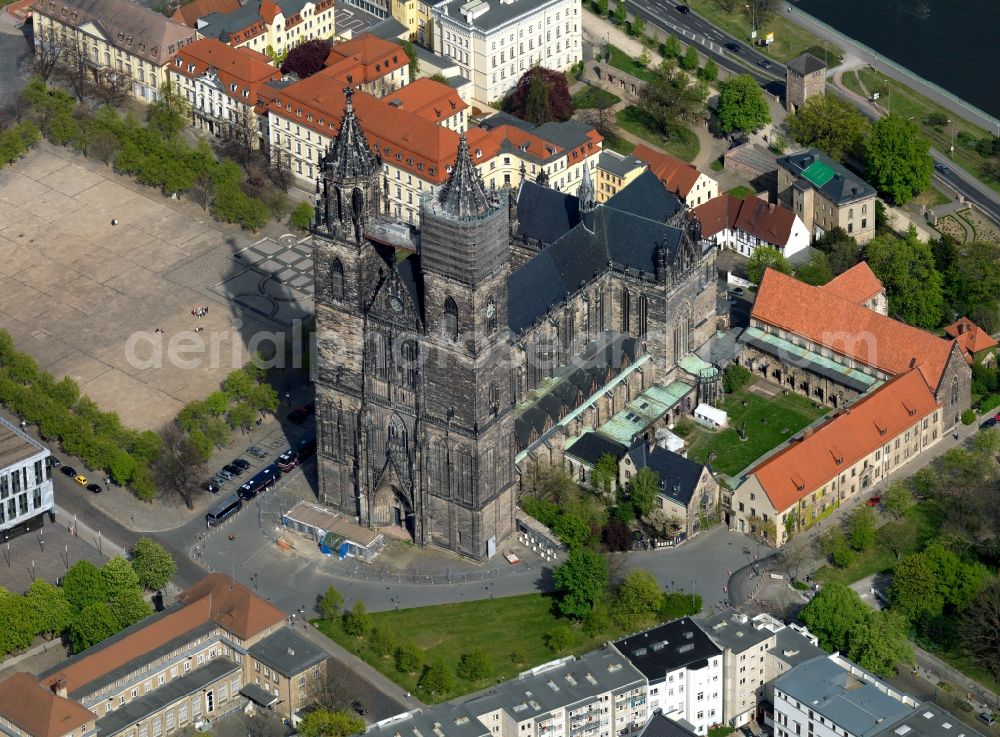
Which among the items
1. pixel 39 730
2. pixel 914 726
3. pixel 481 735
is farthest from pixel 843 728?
pixel 39 730

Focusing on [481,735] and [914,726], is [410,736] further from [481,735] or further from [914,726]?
[914,726]

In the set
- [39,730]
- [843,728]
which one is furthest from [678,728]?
[39,730]

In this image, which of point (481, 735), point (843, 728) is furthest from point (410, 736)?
point (843, 728)

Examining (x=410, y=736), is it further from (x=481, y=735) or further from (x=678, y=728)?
(x=678, y=728)

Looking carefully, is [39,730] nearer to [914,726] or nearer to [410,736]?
[410,736]

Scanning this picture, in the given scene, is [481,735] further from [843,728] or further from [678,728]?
[843,728]
